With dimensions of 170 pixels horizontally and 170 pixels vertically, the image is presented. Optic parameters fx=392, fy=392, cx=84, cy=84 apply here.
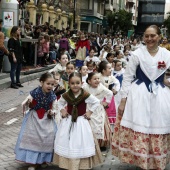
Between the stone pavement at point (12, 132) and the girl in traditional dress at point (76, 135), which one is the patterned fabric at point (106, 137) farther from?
the girl in traditional dress at point (76, 135)

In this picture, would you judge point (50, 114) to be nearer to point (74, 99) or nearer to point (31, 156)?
point (74, 99)

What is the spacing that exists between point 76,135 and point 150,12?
10701 cm

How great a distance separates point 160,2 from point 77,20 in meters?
65.6

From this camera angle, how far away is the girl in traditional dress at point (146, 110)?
4.80m

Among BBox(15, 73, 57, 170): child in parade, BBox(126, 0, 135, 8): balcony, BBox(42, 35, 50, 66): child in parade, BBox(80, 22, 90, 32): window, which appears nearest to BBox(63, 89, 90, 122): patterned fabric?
BBox(15, 73, 57, 170): child in parade

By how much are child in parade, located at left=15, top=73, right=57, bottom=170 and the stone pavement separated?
25 cm

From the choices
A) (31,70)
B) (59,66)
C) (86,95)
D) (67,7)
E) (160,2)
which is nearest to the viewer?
(86,95)

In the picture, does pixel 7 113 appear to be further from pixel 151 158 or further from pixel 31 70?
pixel 31 70

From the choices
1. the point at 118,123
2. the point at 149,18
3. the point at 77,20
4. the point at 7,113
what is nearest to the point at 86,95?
the point at 118,123

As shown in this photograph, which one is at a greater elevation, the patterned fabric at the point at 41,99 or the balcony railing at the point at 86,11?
the balcony railing at the point at 86,11

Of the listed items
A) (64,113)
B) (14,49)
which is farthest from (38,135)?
(14,49)

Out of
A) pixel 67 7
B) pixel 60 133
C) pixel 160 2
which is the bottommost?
pixel 60 133

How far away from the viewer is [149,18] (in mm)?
108312

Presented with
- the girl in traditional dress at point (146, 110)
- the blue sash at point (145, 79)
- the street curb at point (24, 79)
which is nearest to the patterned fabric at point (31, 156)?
the girl in traditional dress at point (146, 110)
